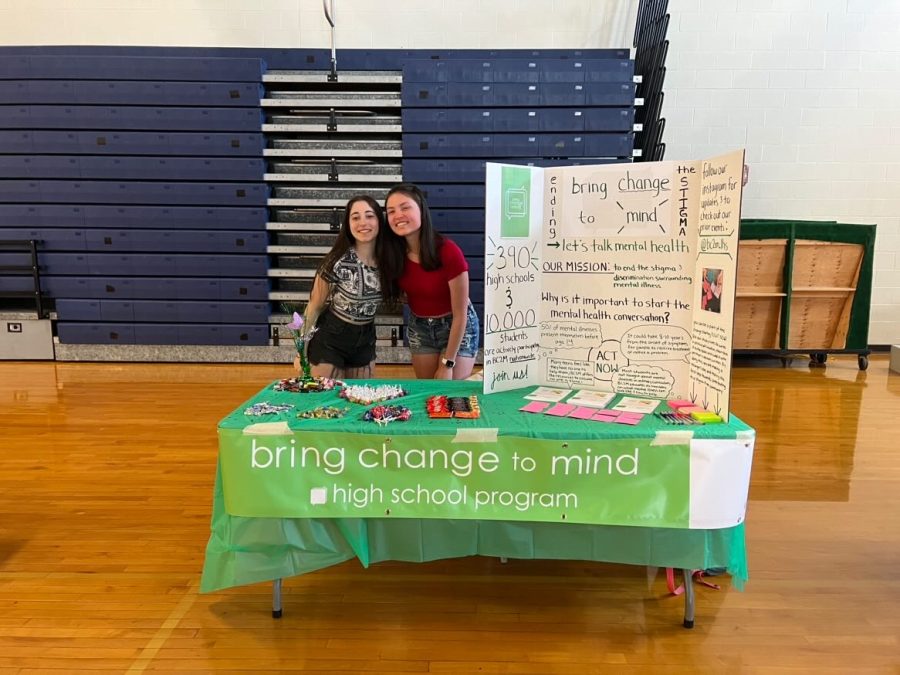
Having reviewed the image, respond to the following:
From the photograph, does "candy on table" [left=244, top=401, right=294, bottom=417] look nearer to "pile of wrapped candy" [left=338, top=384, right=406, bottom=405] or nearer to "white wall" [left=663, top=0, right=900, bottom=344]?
"pile of wrapped candy" [left=338, top=384, right=406, bottom=405]

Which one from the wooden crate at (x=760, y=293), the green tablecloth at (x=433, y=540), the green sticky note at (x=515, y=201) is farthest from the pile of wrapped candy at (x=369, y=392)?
the wooden crate at (x=760, y=293)

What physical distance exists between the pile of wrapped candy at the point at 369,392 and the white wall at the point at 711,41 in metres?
4.70

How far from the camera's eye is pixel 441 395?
2242mm

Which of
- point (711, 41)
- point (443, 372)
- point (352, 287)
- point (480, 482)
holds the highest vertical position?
point (711, 41)

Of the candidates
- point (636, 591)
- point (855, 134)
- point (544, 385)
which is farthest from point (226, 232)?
point (855, 134)

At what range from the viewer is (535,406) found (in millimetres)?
2109

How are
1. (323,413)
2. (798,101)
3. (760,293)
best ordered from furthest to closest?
(798,101) → (760,293) → (323,413)

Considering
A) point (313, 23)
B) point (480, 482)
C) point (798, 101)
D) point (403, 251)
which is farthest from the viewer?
point (798, 101)

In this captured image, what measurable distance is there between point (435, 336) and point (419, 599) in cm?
119

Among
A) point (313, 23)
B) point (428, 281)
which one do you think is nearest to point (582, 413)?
point (428, 281)

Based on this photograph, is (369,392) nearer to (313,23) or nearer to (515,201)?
(515,201)

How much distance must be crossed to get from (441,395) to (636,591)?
97cm

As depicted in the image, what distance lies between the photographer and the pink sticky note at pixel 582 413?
6.50 ft

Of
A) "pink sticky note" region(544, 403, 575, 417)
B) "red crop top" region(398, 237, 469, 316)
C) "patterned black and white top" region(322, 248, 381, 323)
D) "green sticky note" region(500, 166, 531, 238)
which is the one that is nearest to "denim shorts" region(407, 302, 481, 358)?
"red crop top" region(398, 237, 469, 316)
